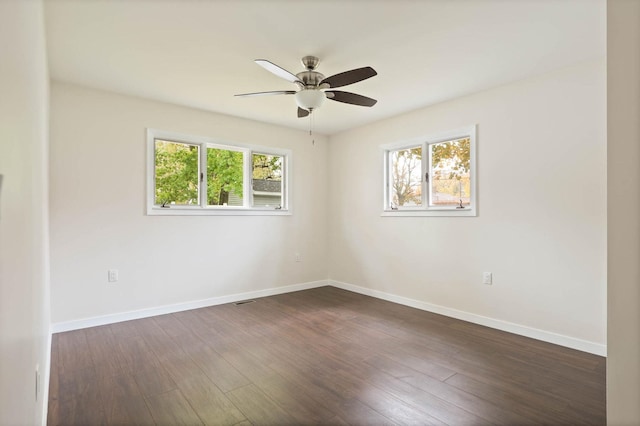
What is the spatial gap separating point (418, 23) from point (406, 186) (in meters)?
2.46

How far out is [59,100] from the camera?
3.27 m

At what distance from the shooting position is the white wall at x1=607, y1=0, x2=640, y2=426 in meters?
0.75

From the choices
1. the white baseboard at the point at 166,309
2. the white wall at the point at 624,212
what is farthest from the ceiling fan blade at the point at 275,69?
the white baseboard at the point at 166,309

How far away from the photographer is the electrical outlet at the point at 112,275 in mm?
3523

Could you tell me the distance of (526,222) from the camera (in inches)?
127

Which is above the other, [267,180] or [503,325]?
[267,180]

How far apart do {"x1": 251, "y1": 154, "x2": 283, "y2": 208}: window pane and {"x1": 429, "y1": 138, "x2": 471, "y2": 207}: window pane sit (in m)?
2.24

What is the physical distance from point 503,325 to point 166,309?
3744mm

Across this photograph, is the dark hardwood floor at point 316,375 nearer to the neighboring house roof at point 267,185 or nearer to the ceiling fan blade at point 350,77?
the neighboring house roof at point 267,185

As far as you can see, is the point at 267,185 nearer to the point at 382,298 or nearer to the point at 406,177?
the point at 406,177

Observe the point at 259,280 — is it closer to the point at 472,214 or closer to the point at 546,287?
the point at 472,214

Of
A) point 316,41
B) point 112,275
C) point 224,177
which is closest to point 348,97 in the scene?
point 316,41

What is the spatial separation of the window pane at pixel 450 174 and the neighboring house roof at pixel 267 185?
7.34 ft

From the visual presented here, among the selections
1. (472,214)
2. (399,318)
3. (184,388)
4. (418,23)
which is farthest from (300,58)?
(399,318)
